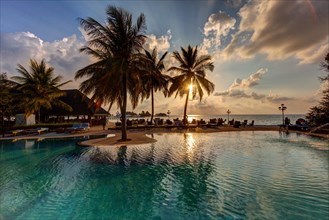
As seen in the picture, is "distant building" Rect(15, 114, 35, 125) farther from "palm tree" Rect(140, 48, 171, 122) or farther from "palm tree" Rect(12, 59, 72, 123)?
"palm tree" Rect(140, 48, 171, 122)

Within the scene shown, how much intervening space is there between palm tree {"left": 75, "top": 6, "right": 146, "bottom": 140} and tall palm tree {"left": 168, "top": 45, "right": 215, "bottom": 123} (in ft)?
45.8

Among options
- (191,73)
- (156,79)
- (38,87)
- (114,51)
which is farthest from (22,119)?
(191,73)

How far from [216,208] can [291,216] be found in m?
1.79

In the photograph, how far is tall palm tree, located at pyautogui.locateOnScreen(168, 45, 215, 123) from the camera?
3041 centimetres

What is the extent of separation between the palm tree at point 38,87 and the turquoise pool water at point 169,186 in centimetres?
2015

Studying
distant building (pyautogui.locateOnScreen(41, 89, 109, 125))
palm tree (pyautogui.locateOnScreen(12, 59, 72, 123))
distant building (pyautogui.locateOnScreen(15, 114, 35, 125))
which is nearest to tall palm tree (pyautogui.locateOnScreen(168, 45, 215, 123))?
distant building (pyautogui.locateOnScreen(41, 89, 109, 125))

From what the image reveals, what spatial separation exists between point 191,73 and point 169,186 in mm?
24673

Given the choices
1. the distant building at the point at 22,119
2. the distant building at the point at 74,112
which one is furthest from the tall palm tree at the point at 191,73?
the distant building at the point at 22,119

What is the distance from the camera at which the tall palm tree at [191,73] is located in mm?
30406

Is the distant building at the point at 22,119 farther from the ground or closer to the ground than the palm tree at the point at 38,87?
closer to the ground

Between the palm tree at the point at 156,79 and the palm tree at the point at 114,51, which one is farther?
the palm tree at the point at 156,79

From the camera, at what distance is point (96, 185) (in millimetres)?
7590

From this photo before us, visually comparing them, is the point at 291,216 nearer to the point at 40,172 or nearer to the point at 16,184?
the point at 16,184

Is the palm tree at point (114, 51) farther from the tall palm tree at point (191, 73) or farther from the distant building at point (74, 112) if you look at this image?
the distant building at point (74, 112)
